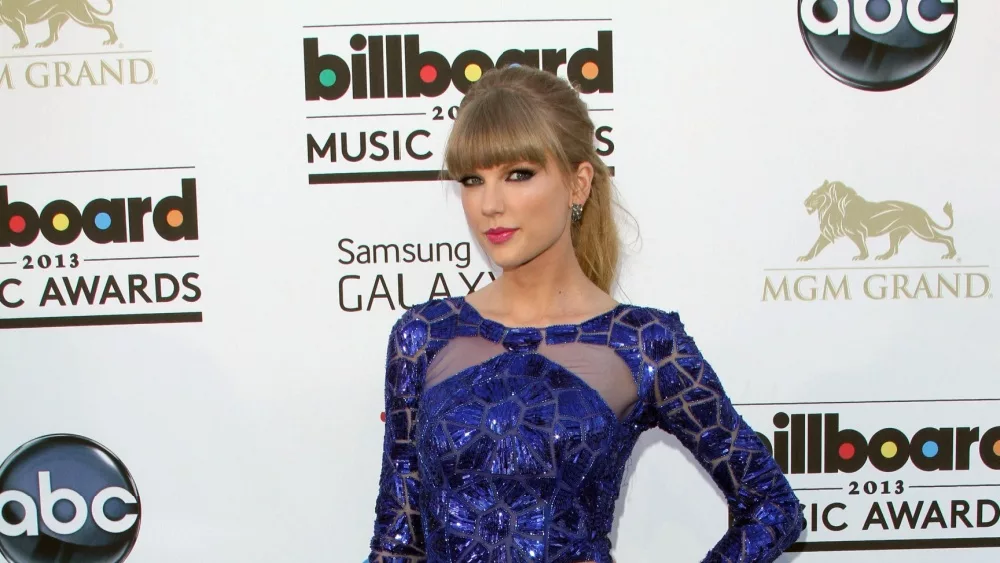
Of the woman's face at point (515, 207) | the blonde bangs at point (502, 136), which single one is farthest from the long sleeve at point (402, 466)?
the blonde bangs at point (502, 136)

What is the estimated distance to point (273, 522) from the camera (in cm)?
232

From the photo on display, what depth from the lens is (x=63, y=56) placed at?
2.28 meters

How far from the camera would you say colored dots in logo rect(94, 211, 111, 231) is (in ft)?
7.48

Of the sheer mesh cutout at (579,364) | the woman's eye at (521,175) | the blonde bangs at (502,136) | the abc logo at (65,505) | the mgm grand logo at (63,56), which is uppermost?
the mgm grand logo at (63,56)

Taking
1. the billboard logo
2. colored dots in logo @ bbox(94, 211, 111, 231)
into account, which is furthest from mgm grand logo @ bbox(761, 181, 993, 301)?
colored dots in logo @ bbox(94, 211, 111, 231)

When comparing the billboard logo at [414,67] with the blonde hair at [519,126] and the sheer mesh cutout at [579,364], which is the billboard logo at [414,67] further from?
the sheer mesh cutout at [579,364]

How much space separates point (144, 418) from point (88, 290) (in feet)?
1.12

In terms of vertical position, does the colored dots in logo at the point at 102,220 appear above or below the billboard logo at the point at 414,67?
below

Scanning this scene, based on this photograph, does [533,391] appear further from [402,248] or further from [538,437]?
[402,248]

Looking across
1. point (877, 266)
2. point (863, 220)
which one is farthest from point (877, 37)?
point (877, 266)

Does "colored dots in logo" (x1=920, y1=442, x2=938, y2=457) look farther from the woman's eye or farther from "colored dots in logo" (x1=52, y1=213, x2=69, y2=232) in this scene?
"colored dots in logo" (x1=52, y1=213, x2=69, y2=232)

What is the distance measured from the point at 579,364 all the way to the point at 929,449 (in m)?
1.15

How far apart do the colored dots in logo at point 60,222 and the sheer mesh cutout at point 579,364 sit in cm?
113

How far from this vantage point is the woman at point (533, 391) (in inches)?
62.7
